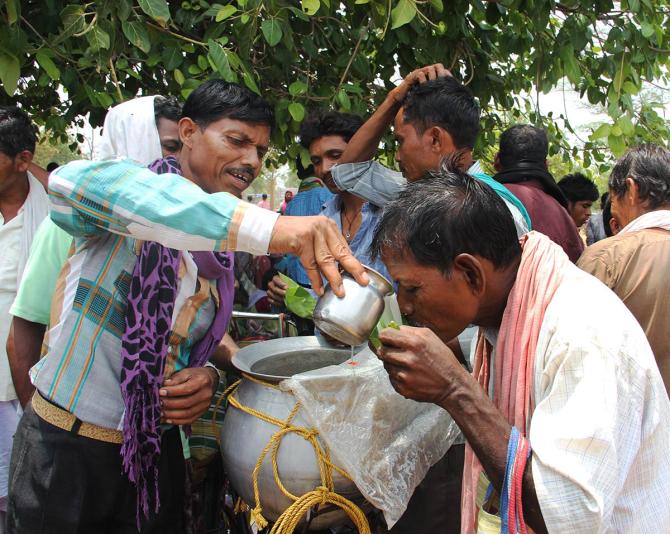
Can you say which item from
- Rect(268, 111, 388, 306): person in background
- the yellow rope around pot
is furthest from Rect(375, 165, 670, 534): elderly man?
Rect(268, 111, 388, 306): person in background

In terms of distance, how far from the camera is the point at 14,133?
2.86 metres

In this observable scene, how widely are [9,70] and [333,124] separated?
170 centimetres

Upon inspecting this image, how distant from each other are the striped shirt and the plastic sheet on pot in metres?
0.44

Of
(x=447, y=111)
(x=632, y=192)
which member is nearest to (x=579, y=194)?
(x=632, y=192)

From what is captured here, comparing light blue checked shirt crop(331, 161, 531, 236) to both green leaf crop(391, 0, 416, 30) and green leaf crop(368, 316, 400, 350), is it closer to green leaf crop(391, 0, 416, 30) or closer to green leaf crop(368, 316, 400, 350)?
green leaf crop(391, 0, 416, 30)

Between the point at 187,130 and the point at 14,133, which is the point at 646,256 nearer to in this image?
the point at 187,130

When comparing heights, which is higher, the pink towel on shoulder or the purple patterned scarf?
the pink towel on shoulder

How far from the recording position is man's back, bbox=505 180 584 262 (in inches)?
126

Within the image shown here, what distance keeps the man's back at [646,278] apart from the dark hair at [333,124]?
163 centimetres

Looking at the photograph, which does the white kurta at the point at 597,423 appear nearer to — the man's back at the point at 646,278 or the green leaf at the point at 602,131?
the man's back at the point at 646,278

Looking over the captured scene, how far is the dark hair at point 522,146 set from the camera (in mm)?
3500

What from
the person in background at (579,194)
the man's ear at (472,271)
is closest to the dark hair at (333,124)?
the man's ear at (472,271)

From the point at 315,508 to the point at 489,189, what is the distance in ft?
A: 3.35

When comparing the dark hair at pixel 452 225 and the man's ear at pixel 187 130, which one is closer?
the dark hair at pixel 452 225
